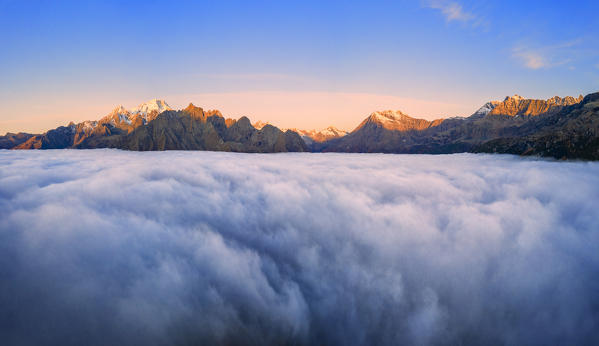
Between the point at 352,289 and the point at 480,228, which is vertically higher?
the point at 480,228

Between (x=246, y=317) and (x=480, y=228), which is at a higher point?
(x=480, y=228)

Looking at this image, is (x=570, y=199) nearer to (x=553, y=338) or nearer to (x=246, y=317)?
(x=553, y=338)

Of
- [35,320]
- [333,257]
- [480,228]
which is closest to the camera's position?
[35,320]

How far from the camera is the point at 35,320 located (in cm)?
1391

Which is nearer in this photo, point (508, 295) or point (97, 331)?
point (97, 331)

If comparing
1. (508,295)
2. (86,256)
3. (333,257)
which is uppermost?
(86,256)

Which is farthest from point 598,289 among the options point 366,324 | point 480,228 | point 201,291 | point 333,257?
point 201,291

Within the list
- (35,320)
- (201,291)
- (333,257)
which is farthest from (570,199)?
(35,320)

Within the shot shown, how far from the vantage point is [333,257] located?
90.2 feet

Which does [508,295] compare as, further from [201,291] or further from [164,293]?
[164,293]

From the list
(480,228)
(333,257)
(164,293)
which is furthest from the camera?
(480,228)

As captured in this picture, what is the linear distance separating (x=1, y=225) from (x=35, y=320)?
505 inches

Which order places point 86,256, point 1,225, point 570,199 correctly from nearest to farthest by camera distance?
point 86,256 < point 1,225 < point 570,199

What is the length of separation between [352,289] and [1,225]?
30699mm
